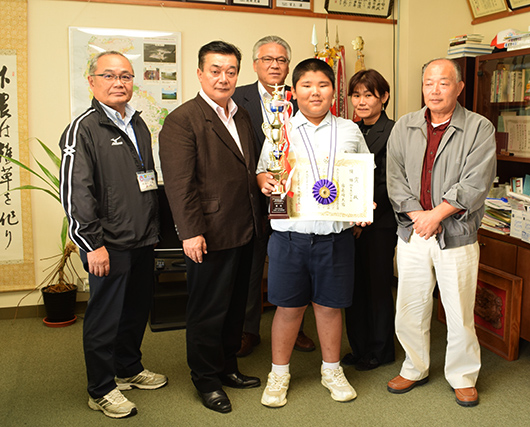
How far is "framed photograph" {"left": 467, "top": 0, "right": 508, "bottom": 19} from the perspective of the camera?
3.90 metres

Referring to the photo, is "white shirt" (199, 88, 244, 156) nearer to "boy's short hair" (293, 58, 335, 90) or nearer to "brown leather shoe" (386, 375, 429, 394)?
"boy's short hair" (293, 58, 335, 90)

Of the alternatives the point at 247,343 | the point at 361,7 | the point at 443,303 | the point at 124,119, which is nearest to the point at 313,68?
the point at 124,119

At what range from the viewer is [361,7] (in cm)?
407

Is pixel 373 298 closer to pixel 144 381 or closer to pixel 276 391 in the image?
pixel 276 391

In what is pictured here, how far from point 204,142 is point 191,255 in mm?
489

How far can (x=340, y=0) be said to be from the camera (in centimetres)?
399

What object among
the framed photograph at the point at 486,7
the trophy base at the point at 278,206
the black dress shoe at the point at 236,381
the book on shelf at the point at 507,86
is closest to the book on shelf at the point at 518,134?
the book on shelf at the point at 507,86

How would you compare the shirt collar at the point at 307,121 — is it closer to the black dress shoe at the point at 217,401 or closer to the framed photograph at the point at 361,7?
the black dress shoe at the point at 217,401

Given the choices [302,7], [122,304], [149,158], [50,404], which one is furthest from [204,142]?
[302,7]

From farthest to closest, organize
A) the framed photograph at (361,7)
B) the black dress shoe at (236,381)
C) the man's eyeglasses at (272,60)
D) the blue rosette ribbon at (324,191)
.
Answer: the framed photograph at (361,7), the man's eyeglasses at (272,60), the black dress shoe at (236,381), the blue rosette ribbon at (324,191)

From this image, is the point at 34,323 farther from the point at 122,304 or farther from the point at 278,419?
the point at 278,419

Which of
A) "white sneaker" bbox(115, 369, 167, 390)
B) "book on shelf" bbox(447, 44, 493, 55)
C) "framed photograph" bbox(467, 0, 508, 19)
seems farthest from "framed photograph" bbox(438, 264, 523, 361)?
"framed photograph" bbox(467, 0, 508, 19)

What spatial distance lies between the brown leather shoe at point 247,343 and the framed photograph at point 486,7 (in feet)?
9.71

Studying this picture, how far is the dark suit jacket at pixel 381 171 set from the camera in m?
2.72
